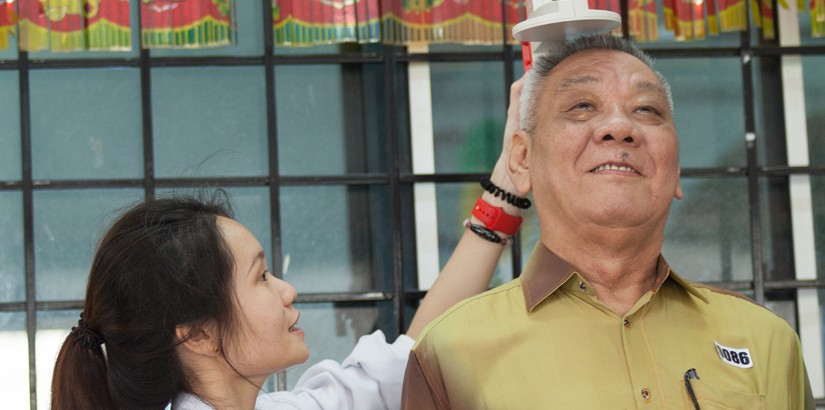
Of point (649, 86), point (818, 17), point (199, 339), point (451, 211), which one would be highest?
point (818, 17)

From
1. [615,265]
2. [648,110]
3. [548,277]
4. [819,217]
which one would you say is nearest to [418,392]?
[548,277]

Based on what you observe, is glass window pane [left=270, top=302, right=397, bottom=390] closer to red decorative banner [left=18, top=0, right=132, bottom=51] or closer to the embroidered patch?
red decorative banner [left=18, top=0, right=132, bottom=51]

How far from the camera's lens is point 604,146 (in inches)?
71.4

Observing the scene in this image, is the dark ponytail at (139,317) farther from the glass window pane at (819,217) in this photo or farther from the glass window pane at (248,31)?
the glass window pane at (819,217)

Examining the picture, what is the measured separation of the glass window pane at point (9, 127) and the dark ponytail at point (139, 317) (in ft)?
4.69

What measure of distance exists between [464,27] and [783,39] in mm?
1026

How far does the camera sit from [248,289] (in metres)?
1.91

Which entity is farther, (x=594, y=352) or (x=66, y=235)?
(x=66, y=235)

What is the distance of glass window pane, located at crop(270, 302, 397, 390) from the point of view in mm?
3207

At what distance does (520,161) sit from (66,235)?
5.52ft

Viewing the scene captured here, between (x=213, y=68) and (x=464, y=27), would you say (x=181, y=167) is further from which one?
(x=464, y=27)

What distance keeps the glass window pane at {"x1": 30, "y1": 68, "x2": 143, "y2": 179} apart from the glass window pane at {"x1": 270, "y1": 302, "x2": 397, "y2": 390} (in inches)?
26.3

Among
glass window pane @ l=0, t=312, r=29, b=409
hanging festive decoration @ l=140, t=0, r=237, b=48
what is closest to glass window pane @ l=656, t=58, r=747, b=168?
hanging festive decoration @ l=140, t=0, r=237, b=48

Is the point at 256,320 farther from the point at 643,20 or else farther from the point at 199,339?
the point at 643,20
